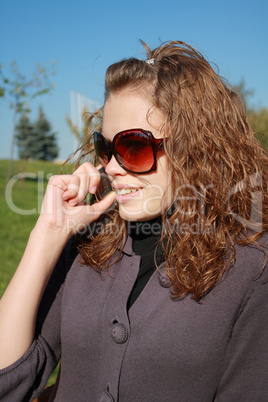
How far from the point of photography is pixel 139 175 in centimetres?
157

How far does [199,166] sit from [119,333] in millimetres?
787

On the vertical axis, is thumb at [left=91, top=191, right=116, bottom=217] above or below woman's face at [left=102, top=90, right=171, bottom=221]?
below


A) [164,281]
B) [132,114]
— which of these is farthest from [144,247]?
[132,114]

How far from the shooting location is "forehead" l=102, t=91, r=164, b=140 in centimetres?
154

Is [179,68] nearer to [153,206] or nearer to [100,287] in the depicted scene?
[153,206]

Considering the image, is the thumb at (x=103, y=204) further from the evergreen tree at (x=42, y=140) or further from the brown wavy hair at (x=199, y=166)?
the evergreen tree at (x=42, y=140)

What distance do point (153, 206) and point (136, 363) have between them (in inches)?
25.1

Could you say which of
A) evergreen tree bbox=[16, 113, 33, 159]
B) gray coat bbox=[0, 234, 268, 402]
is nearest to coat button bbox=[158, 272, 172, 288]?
gray coat bbox=[0, 234, 268, 402]

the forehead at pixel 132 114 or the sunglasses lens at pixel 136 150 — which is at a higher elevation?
the forehead at pixel 132 114

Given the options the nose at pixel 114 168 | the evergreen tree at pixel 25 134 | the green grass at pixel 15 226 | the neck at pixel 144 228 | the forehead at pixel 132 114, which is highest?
the evergreen tree at pixel 25 134

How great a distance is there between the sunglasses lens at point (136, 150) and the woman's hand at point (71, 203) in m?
0.26

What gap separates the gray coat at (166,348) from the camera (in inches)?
54.9

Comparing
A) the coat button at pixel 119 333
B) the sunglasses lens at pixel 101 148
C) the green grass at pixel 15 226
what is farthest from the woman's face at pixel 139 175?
the green grass at pixel 15 226

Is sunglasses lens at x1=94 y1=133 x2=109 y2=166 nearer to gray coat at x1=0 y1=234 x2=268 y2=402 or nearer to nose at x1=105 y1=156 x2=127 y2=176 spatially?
nose at x1=105 y1=156 x2=127 y2=176
